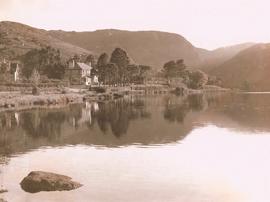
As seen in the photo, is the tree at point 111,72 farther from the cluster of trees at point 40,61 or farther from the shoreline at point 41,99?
the shoreline at point 41,99

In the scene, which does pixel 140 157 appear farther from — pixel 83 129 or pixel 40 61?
pixel 40 61

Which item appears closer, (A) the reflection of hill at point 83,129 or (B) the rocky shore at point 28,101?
(A) the reflection of hill at point 83,129

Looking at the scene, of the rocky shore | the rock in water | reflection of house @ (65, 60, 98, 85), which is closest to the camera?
the rock in water

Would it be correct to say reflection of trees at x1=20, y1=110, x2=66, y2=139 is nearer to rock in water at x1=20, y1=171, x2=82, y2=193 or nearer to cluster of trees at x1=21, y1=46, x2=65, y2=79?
rock in water at x1=20, y1=171, x2=82, y2=193

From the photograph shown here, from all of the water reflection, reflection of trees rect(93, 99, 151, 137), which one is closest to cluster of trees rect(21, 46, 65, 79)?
reflection of trees rect(93, 99, 151, 137)

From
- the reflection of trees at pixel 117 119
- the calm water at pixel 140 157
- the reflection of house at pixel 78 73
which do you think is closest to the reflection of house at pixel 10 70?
the reflection of house at pixel 78 73

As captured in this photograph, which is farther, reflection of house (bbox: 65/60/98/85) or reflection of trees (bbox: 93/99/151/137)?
reflection of house (bbox: 65/60/98/85)

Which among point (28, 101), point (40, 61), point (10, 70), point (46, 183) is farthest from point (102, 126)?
point (40, 61)

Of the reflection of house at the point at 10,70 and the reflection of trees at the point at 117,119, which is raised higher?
the reflection of house at the point at 10,70
